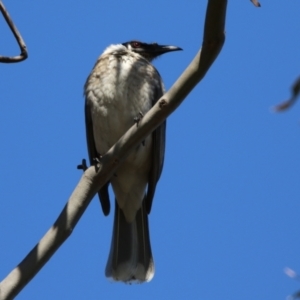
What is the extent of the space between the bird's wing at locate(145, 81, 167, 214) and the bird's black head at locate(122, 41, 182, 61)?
106 centimetres

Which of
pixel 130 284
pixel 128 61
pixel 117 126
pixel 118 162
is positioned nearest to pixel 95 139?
pixel 117 126

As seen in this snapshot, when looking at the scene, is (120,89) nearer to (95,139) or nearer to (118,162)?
(95,139)

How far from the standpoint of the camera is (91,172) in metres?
3.64

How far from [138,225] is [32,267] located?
2.75 meters

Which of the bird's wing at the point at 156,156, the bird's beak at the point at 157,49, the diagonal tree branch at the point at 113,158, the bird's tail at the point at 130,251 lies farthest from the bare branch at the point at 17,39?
the bird's beak at the point at 157,49

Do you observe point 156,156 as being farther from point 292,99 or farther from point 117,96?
point 292,99

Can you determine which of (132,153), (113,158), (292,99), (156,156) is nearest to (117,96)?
(132,153)

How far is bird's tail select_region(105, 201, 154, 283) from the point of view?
541 cm

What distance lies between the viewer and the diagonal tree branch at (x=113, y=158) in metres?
3.06

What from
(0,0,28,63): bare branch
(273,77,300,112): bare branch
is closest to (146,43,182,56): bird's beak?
(0,0,28,63): bare branch

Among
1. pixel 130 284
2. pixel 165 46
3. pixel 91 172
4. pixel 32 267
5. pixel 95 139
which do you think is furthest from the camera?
pixel 165 46

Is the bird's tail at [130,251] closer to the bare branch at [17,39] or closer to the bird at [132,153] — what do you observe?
the bird at [132,153]

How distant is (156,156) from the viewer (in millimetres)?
5668

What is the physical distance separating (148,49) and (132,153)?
1660 millimetres
